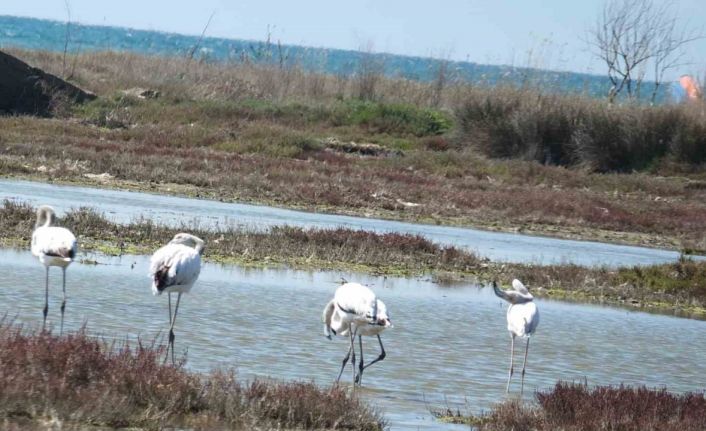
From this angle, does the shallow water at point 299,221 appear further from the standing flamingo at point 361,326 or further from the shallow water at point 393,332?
the standing flamingo at point 361,326

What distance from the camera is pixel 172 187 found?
84.6 ft

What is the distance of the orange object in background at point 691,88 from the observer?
144 ft

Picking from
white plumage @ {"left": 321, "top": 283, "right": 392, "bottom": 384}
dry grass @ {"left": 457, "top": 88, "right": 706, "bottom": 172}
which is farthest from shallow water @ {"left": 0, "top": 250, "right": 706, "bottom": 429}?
dry grass @ {"left": 457, "top": 88, "right": 706, "bottom": 172}

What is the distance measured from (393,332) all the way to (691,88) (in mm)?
35818

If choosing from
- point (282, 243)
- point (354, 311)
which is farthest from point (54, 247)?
point (282, 243)

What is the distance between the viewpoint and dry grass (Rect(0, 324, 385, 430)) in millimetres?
7949

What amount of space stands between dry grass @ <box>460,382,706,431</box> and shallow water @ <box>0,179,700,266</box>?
1032cm

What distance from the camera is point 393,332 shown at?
1381cm

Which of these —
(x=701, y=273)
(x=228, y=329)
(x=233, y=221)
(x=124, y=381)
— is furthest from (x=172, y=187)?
(x=124, y=381)

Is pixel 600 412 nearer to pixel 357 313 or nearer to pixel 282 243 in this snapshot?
pixel 357 313

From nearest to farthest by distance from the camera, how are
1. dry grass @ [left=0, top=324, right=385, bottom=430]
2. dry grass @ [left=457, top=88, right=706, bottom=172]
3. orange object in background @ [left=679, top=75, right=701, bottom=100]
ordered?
dry grass @ [left=0, top=324, right=385, bottom=430] → dry grass @ [left=457, top=88, right=706, bottom=172] → orange object in background @ [left=679, top=75, right=701, bottom=100]

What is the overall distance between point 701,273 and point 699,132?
18940 millimetres

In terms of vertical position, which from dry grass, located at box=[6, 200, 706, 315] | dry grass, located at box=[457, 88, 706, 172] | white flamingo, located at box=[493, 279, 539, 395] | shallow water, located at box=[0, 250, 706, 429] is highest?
dry grass, located at box=[457, 88, 706, 172]

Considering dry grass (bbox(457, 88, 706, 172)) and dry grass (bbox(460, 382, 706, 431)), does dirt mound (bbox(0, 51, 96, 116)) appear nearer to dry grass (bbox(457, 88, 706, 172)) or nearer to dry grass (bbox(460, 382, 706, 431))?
dry grass (bbox(457, 88, 706, 172))
